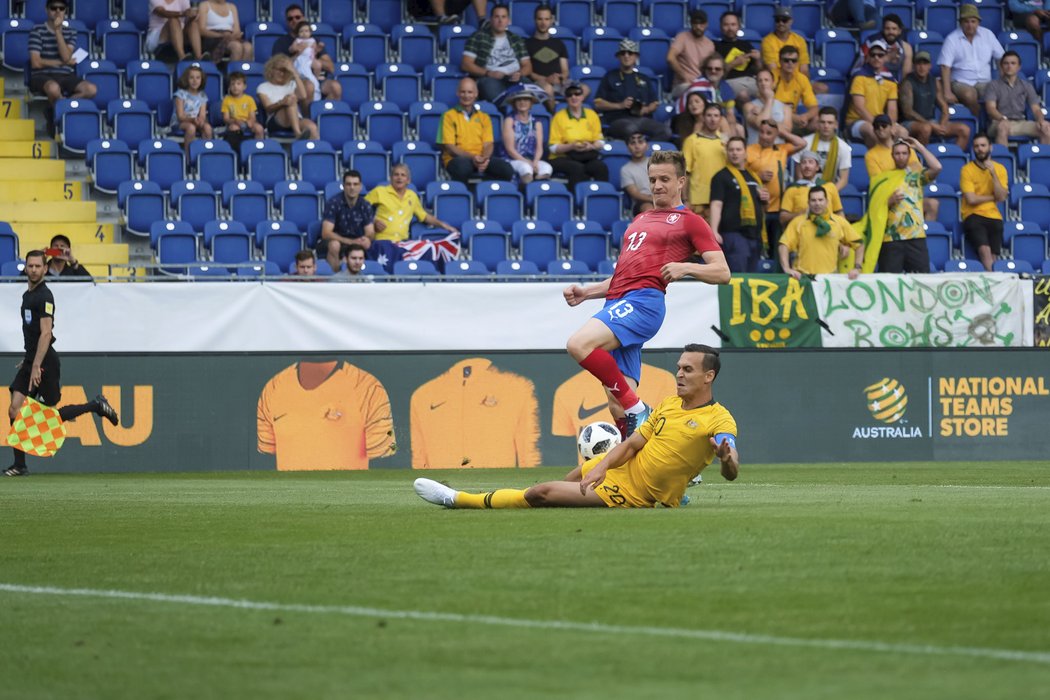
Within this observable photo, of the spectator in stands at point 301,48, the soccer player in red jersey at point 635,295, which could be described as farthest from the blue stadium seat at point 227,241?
the soccer player in red jersey at point 635,295

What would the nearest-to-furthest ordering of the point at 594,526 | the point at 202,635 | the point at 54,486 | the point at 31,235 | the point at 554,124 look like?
the point at 202,635
the point at 594,526
the point at 54,486
the point at 31,235
the point at 554,124

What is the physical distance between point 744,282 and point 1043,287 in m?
3.73

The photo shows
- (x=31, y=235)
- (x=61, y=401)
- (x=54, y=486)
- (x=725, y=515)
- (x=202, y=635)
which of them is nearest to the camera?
(x=202, y=635)

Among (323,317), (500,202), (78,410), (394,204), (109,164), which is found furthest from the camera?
(500,202)

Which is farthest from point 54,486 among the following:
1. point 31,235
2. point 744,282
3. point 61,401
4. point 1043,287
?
point 1043,287

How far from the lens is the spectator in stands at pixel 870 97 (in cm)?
2356

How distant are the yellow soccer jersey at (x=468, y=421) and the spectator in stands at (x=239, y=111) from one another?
503 cm

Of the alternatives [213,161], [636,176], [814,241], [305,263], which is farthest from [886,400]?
[213,161]

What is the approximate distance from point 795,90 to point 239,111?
25.7 ft

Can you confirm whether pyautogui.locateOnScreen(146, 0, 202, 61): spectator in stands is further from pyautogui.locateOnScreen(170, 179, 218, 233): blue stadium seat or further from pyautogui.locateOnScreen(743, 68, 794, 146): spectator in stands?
pyautogui.locateOnScreen(743, 68, 794, 146): spectator in stands

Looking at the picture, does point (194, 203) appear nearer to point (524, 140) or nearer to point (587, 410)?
point (524, 140)

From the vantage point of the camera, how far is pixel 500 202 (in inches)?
845

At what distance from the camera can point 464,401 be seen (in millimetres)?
18672

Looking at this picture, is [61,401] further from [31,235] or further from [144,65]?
[144,65]
